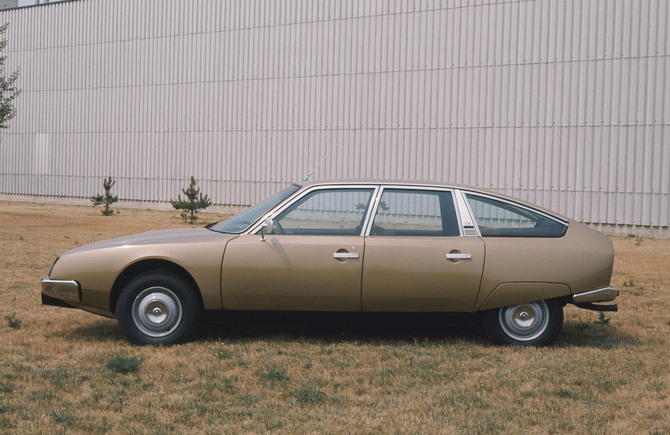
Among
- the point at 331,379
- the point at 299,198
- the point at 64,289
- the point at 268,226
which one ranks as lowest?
the point at 331,379

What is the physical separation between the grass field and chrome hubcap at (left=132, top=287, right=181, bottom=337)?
0.19 meters

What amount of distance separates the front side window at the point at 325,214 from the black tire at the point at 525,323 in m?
1.41

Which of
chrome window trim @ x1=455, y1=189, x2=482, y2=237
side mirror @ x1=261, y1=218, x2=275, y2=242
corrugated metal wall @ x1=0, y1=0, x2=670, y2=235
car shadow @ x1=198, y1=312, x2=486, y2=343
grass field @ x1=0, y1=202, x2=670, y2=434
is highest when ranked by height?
corrugated metal wall @ x1=0, y1=0, x2=670, y2=235

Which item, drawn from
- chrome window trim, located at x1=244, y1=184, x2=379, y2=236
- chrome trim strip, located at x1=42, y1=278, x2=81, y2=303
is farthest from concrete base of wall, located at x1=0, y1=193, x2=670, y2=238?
chrome trim strip, located at x1=42, y1=278, x2=81, y2=303

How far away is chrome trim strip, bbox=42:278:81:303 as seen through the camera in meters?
6.18

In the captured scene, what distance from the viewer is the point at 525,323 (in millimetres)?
6438

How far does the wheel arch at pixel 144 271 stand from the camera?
6.27 metres

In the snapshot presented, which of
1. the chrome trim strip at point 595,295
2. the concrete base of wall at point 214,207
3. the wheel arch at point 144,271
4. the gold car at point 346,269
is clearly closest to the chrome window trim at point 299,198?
the gold car at point 346,269

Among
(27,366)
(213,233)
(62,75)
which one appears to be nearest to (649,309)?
(213,233)

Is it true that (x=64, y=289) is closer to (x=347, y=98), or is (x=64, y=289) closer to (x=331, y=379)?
(x=331, y=379)

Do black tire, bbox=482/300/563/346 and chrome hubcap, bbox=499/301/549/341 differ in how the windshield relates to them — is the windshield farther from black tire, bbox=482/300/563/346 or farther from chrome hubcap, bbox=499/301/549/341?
chrome hubcap, bbox=499/301/549/341

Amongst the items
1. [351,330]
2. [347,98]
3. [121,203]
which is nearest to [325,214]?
[351,330]

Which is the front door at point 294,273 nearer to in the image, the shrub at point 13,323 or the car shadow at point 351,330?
the car shadow at point 351,330

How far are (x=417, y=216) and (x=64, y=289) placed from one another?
3069mm
